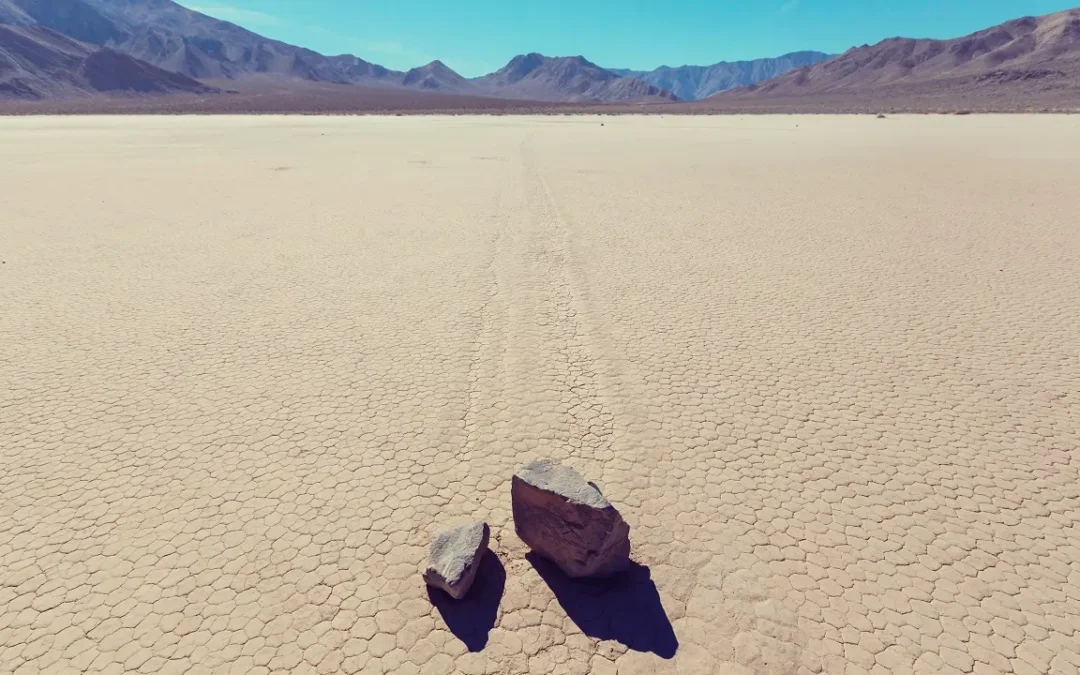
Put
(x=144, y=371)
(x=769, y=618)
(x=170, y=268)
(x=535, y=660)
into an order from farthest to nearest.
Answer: (x=170, y=268), (x=144, y=371), (x=769, y=618), (x=535, y=660)

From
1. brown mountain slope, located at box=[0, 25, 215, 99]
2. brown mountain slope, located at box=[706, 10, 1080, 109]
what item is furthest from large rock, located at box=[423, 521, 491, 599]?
brown mountain slope, located at box=[0, 25, 215, 99]

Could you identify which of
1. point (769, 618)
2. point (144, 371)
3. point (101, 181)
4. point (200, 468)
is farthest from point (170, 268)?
point (101, 181)

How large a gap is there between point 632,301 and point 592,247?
275 centimetres

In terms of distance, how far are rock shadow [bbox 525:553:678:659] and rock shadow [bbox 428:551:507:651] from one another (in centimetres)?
25

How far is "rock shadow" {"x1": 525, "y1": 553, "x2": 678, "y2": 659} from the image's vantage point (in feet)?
10.3

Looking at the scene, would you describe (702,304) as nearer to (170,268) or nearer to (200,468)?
(200,468)

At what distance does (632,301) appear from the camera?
7719mm

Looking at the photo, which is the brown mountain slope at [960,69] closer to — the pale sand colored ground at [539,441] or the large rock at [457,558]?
the pale sand colored ground at [539,441]

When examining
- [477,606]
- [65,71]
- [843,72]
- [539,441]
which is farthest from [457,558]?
[843,72]

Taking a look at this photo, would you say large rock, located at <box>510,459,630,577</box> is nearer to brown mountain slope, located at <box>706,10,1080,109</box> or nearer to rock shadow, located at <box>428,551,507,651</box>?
rock shadow, located at <box>428,551,507,651</box>

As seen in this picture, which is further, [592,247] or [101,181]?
[101,181]

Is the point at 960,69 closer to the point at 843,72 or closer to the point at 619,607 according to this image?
the point at 843,72

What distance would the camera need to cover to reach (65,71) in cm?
11375

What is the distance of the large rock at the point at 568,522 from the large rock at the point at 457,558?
0.29 meters
